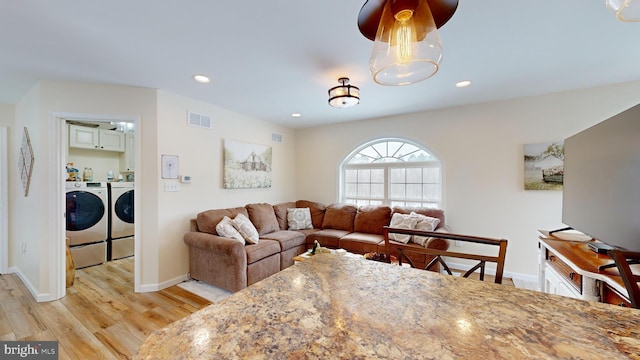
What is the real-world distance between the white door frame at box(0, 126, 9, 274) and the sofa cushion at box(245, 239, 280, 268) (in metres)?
3.35

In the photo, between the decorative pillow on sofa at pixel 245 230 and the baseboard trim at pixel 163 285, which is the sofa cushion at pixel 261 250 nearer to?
the decorative pillow on sofa at pixel 245 230

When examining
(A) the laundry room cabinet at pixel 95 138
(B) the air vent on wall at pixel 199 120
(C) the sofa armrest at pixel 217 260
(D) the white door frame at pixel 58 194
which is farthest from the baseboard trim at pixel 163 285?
(A) the laundry room cabinet at pixel 95 138

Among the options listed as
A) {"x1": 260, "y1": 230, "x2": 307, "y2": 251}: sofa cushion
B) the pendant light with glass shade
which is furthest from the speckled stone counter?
{"x1": 260, "y1": 230, "x2": 307, "y2": 251}: sofa cushion

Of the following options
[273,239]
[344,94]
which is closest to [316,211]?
[273,239]

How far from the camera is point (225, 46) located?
1.95 m

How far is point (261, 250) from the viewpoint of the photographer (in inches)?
117

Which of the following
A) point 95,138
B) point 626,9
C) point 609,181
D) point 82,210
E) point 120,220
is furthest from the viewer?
point 95,138

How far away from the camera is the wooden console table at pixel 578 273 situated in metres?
1.19

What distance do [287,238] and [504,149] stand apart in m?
3.23

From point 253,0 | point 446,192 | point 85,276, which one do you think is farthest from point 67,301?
point 446,192

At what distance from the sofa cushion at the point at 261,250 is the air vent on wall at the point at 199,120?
178cm

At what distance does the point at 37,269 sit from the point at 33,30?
245cm

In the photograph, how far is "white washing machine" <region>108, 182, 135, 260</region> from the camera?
3.77 meters

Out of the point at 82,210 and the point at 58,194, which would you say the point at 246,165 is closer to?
the point at 58,194
